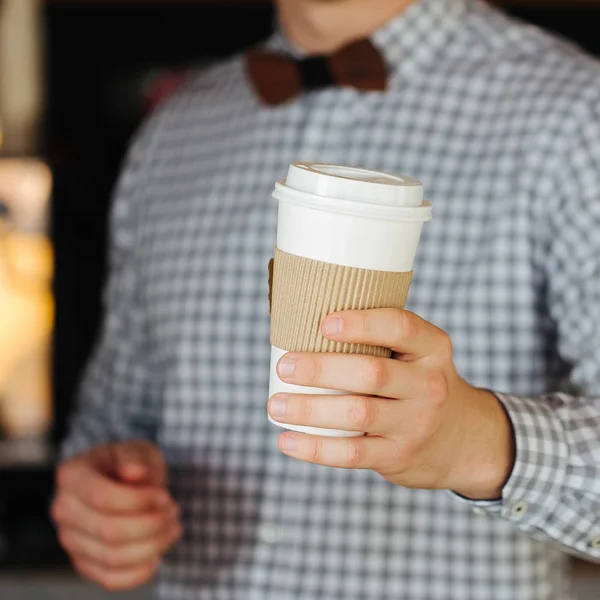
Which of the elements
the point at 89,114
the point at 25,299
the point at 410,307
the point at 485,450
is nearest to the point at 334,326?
the point at 485,450

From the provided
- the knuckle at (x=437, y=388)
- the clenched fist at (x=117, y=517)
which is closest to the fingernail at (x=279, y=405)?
the knuckle at (x=437, y=388)

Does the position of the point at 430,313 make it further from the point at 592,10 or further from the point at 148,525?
the point at 592,10

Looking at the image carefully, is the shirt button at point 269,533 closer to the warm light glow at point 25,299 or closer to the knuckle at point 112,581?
the knuckle at point 112,581

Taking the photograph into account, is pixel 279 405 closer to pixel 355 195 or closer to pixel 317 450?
pixel 317 450

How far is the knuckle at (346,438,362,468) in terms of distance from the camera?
0.66 m

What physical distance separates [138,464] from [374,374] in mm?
565

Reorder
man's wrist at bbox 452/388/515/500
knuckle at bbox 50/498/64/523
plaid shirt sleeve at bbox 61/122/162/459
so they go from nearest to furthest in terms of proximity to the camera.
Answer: man's wrist at bbox 452/388/515/500 < knuckle at bbox 50/498/64/523 < plaid shirt sleeve at bbox 61/122/162/459

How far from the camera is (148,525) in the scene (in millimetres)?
1059

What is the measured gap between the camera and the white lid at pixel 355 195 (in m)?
0.62

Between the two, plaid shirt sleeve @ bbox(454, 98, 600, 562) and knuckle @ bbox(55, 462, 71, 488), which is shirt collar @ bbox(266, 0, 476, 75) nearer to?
plaid shirt sleeve @ bbox(454, 98, 600, 562)

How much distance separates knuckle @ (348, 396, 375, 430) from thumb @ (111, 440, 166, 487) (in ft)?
1.71

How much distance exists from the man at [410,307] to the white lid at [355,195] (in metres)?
0.30

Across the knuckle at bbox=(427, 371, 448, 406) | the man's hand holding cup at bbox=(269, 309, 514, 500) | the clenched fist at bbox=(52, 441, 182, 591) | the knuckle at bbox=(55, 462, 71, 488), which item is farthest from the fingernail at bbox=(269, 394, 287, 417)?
the knuckle at bbox=(55, 462, 71, 488)

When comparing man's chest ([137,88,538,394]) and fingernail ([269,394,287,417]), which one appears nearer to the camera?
fingernail ([269,394,287,417])
